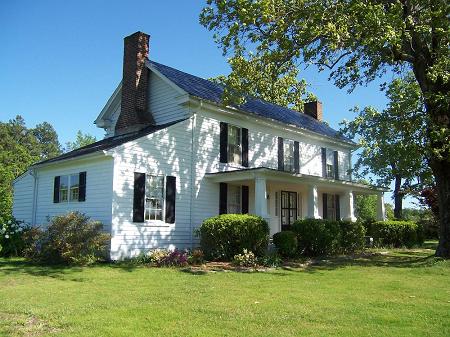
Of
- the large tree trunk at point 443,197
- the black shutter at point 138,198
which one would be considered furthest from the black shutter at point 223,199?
the large tree trunk at point 443,197

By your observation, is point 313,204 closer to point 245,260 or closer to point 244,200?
point 244,200

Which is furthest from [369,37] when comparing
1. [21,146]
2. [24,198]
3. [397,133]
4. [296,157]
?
[21,146]

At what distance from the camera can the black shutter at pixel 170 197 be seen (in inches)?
639

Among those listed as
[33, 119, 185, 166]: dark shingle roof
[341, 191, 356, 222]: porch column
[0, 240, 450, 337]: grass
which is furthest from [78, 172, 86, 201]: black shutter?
[341, 191, 356, 222]: porch column

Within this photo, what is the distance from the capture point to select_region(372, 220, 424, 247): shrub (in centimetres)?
2234

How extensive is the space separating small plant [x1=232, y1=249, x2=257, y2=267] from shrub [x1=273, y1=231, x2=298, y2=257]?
2.13 meters

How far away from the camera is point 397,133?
17.0m

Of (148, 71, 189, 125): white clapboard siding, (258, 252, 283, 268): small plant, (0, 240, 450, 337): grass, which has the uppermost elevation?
(148, 71, 189, 125): white clapboard siding

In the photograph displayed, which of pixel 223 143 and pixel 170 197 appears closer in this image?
pixel 170 197

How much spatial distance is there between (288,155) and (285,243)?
22.8 feet

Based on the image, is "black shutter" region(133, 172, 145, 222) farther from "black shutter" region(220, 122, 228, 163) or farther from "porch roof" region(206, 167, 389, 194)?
"black shutter" region(220, 122, 228, 163)

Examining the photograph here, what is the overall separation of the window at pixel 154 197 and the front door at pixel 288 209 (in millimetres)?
7505

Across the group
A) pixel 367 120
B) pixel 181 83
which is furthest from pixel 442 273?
pixel 181 83

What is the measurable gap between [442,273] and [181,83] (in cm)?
1157
